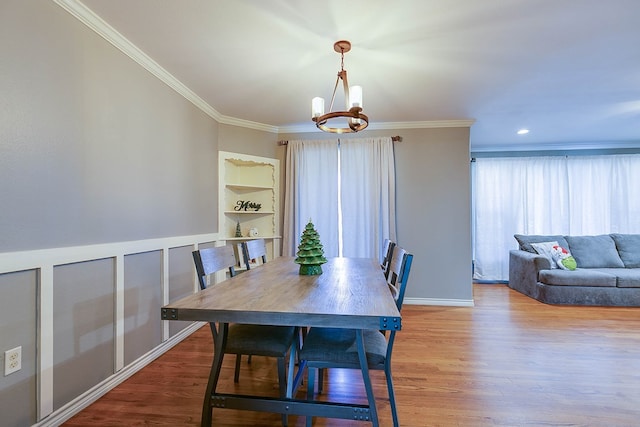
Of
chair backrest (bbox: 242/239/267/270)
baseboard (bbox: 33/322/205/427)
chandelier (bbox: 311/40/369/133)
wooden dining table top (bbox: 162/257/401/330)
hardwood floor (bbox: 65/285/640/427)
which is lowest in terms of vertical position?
hardwood floor (bbox: 65/285/640/427)

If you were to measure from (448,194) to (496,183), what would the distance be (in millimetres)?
A: 2033

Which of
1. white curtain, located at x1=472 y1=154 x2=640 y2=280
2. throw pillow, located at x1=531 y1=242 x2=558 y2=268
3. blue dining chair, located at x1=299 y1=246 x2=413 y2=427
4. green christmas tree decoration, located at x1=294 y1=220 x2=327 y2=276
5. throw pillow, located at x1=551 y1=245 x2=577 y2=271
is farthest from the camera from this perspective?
white curtain, located at x1=472 y1=154 x2=640 y2=280

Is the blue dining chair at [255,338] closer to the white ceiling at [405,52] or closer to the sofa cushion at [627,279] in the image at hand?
the white ceiling at [405,52]

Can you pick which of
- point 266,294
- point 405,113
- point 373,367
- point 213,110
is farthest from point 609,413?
point 213,110

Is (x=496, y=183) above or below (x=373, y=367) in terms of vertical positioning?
above

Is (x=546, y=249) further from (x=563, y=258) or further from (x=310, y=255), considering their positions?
(x=310, y=255)

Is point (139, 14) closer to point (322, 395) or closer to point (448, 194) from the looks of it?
point (322, 395)

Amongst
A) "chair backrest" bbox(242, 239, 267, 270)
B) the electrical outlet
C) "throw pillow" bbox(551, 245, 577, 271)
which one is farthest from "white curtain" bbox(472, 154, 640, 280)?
the electrical outlet

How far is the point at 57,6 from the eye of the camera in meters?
1.67

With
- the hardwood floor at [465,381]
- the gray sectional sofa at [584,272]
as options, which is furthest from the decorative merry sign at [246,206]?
the gray sectional sofa at [584,272]

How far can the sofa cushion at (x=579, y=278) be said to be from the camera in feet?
12.8

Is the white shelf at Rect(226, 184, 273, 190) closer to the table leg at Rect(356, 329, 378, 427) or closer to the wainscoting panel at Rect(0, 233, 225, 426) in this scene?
the wainscoting panel at Rect(0, 233, 225, 426)

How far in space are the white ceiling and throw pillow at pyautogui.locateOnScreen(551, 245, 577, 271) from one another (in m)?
1.89

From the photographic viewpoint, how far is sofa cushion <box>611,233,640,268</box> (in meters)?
4.47
